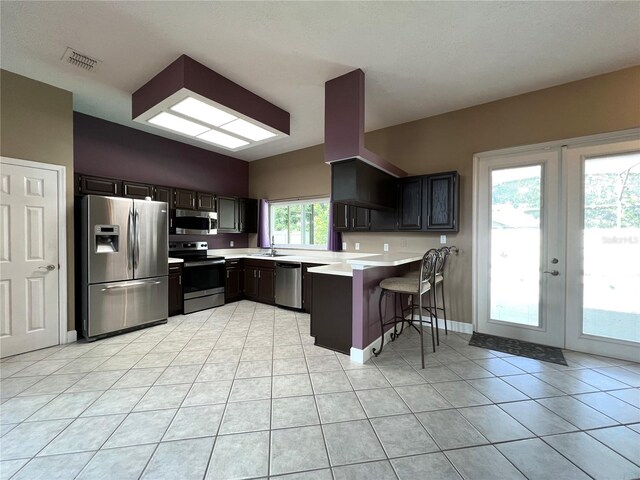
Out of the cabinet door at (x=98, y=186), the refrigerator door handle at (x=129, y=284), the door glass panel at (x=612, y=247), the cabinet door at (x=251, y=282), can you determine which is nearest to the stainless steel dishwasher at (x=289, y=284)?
the cabinet door at (x=251, y=282)

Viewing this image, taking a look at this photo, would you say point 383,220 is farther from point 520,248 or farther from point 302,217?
point 302,217

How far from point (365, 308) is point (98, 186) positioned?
3.99 m

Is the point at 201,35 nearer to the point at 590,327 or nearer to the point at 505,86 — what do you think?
the point at 505,86

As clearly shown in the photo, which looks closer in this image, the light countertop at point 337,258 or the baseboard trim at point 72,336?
the light countertop at point 337,258

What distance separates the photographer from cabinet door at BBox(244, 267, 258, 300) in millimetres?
4996

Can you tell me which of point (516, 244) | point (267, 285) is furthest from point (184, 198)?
point (516, 244)

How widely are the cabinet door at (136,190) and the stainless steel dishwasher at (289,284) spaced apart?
2.39m

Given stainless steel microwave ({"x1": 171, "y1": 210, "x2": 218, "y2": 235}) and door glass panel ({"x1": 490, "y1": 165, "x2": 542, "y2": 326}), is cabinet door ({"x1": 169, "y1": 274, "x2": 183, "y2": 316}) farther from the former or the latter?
door glass panel ({"x1": 490, "y1": 165, "x2": 542, "y2": 326})

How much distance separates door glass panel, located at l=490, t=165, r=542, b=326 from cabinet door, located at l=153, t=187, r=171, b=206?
493 cm

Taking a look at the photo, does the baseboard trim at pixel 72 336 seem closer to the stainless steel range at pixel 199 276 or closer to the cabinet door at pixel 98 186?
the stainless steel range at pixel 199 276

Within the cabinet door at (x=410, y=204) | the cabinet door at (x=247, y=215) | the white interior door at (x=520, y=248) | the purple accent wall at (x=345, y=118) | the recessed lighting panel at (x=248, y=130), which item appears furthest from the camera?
the cabinet door at (x=247, y=215)

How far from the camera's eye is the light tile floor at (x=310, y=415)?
4.70 feet

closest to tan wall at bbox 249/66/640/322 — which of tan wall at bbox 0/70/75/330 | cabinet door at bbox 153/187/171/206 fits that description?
cabinet door at bbox 153/187/171/206

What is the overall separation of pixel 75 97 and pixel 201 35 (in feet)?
7.57
